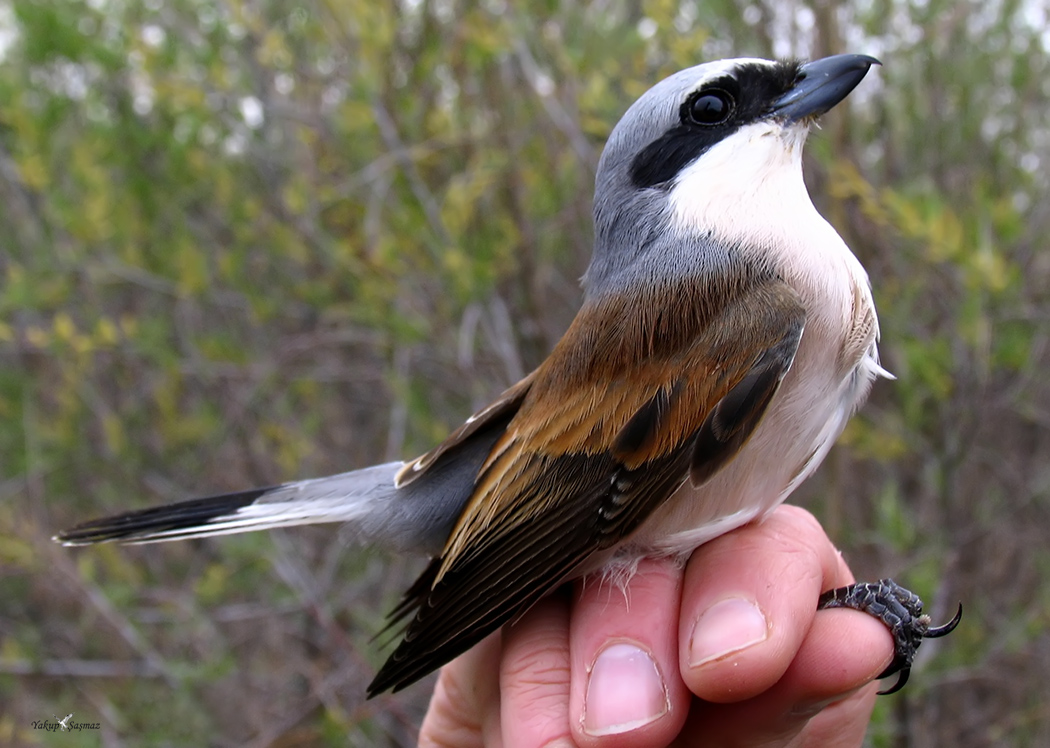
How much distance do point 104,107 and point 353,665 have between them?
10.9 feet

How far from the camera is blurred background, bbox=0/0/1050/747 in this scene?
2627mm

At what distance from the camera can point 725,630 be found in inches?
53.7

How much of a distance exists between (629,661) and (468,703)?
0.57 m

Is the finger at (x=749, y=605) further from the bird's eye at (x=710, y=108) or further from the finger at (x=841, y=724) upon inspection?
the bird's eye at (x=710, y=108)

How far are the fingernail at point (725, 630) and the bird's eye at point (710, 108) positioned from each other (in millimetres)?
937

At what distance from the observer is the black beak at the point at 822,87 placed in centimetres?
147

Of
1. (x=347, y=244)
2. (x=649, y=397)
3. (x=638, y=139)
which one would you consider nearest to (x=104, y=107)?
(x=347, y=244)

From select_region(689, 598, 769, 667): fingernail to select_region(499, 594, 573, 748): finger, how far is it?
286 mm

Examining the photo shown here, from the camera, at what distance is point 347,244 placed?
306 centimetres

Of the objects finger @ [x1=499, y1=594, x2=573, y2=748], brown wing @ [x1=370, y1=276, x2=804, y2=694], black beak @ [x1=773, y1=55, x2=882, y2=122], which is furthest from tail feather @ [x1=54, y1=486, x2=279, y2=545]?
black beak @ [x1=773, y1=55, x2=882, y2=122]

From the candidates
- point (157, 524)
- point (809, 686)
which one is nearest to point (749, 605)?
point (809, 686)

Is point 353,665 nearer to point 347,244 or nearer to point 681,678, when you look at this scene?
point 347,244

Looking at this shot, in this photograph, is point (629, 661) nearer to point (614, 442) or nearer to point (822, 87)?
point (614, 442)

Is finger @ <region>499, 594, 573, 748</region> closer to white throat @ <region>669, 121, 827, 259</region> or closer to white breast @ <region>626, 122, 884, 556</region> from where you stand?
white breast @ <region>626, 122, 884, 556</region>
